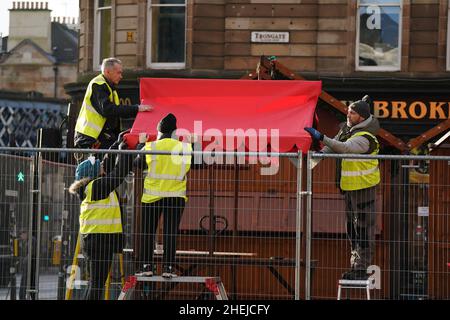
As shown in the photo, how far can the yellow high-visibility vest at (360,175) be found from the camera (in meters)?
13.2

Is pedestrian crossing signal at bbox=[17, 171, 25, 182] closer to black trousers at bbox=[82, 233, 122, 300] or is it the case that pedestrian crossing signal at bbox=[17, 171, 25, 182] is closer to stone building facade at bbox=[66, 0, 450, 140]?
black trousers at bbox=[82, 233, 122, 300]

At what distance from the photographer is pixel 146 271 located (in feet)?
43.1

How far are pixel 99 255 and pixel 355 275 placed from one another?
272 centimetres

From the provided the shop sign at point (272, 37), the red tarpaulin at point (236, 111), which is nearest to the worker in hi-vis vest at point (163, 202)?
the red tarpaulin at point (236, 111)

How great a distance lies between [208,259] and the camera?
13258 mm

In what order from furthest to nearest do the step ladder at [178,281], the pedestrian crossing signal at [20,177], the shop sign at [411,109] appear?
Result: 1. the shop sign at [411,109]
2. the pedestrian crossing signal at [20,177]
3. the step ladder at [178,281]

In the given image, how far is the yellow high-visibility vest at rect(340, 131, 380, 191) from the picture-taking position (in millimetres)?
13172

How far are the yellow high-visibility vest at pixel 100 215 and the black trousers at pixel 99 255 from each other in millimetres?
66

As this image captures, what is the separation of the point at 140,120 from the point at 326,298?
3.32 meters

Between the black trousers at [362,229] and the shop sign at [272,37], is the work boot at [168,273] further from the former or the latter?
the shop sign at [272,37]

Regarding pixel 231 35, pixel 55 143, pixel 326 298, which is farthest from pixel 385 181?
pixel 231 35

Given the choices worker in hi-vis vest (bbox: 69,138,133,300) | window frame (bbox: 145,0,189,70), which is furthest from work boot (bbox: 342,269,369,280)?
window frame (bbox: 145,0,189,70)

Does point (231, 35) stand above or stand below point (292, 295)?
above

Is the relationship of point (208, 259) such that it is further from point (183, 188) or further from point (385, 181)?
point (385, 181)
